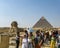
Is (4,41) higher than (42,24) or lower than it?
lower

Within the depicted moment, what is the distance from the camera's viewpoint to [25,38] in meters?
13.8

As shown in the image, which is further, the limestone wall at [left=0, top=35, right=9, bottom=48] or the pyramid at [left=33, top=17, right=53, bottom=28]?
the pyramid at [left=33, top=17, right=53, bottom=28]

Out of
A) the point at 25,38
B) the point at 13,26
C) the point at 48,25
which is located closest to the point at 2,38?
the point at 25,38

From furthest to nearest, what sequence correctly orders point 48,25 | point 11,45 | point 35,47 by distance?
point 48,25
point 11,45
point 35,47

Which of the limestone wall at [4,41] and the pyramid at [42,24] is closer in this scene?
the limestone wall at [4,41]

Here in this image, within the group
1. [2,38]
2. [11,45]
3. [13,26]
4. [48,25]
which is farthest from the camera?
[48,25]

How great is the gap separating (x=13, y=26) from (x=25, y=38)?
42.8 metres

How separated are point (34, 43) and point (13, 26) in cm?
4338

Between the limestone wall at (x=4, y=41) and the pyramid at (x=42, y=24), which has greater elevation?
the pyramid at (x=42, y=24)

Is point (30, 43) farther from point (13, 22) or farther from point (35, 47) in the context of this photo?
point (13, 22)

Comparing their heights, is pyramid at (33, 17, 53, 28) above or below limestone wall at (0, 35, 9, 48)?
above

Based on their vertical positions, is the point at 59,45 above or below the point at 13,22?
below

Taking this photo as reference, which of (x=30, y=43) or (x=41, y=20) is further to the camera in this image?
(x=41, y=20)

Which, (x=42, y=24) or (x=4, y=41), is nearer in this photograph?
(x=4, y=41)
